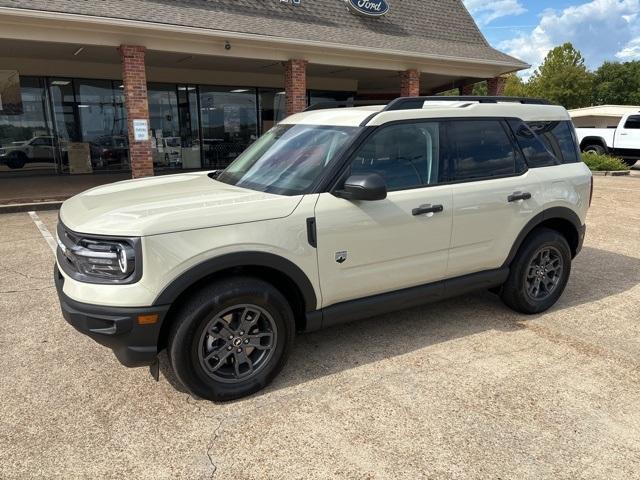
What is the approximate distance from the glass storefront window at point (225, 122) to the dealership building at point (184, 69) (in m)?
0.04

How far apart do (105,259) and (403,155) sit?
7.17ft

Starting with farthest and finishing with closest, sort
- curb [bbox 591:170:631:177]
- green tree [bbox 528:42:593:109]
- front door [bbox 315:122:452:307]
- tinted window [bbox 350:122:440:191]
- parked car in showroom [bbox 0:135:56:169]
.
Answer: green tree [bbox 528:42:593:109] < curb [bbox 591:170:631:177] < parked car in showroom [bbox 0:135:56:169] < tinted window [bbox 350:122:440:191] < front door [bbox 315:122:452:307]

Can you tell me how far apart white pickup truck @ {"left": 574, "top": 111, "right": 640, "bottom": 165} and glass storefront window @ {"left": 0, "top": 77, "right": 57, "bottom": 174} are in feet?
63.7

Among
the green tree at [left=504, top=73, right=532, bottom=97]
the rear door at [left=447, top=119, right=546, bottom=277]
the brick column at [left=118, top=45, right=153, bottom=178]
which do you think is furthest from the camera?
the green tree at [left=504, top=73, right=532, bottom=97]

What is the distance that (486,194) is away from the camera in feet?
13.0

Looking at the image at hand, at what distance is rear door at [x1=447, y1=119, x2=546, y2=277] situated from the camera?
3.89m

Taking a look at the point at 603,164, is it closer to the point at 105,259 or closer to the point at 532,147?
the point at 532,147

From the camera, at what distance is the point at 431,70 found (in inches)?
592

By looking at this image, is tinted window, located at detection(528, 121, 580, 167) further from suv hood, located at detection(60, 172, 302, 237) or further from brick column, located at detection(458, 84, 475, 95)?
brick column, located at detection(458, 84, 475, 95)

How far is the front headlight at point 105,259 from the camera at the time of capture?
2.76 m

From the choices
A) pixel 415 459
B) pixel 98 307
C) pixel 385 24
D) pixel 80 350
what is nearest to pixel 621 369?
pixel 415 459

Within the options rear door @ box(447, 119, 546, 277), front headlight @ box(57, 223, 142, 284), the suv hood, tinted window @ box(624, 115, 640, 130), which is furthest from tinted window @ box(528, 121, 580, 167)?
tinted window @ box(624, 115, 640, 130)

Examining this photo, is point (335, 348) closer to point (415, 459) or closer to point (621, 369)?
Result: point (415, 459)

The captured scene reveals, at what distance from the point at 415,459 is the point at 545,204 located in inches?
106
